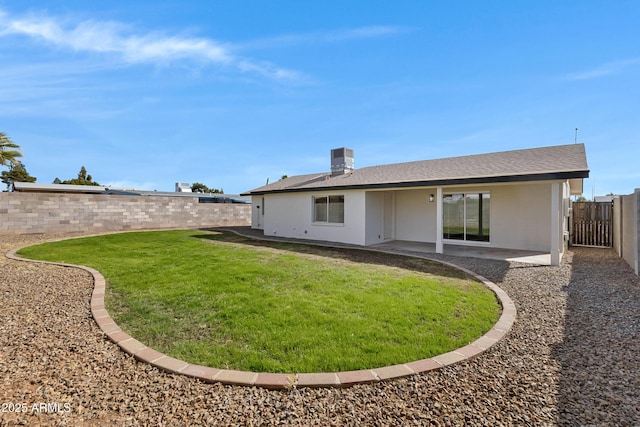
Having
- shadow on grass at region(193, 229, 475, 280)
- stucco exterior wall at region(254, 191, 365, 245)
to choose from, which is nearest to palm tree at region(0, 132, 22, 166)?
stucco exterior wall at region(254, 191, 365, 245)

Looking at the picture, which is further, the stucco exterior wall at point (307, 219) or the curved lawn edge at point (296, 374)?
the stucco exterior wall at point (307, 219)

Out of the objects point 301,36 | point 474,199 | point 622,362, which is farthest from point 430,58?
point 622,362

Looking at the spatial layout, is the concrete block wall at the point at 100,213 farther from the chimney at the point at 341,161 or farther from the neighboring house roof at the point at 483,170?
the chimney at the point at 341,161

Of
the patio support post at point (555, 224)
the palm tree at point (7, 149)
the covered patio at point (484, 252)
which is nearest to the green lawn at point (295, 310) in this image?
the covered patio at point (484, 252)

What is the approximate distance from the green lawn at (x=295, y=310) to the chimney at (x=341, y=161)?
31.1 feet

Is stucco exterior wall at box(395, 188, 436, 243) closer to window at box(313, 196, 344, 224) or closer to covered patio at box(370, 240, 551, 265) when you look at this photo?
covered patio at box(370, 240, 551, 265)

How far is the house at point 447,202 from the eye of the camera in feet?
34.0

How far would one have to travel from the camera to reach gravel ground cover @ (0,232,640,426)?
2.47 metres

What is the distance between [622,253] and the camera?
32.9 feet

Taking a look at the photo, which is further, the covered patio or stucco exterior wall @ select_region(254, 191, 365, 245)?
stucco exterior wall @ select_region(254, 191, 365, 245)

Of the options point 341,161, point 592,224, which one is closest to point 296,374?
point 341,161

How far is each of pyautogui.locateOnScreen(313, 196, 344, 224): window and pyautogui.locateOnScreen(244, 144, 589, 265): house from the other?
0.05m

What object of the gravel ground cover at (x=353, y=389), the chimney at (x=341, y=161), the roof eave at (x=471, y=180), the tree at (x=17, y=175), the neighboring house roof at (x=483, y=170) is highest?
the tree at (x=17, y=175)

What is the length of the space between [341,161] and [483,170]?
26.8 feet
